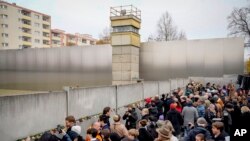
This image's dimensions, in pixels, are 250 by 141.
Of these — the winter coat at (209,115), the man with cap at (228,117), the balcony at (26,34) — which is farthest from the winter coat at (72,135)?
the balcony at (26,34)

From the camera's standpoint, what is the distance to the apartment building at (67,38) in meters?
99.6

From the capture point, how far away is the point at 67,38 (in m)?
112

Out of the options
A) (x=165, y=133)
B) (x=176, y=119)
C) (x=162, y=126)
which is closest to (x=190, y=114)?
(x=176, y=119)

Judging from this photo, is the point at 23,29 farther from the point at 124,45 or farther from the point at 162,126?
the point at 162,126

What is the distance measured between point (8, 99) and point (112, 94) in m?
5.71

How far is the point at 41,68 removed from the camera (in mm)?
30031

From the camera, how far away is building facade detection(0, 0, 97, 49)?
72.6 meters

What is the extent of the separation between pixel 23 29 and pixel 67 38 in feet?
109

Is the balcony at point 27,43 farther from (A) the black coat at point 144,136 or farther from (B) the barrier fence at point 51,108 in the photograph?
(A) the black coat at point 144,136

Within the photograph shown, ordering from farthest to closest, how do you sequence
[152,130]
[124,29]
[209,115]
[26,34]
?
[26,34] < [124,29] < [209,115] < [152,130]

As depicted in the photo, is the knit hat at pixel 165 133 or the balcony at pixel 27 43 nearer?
the knit hat at pixel 165 133

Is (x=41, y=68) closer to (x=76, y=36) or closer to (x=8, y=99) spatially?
(x=8, y=99)

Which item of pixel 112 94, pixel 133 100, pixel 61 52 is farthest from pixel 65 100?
pixel 61 52

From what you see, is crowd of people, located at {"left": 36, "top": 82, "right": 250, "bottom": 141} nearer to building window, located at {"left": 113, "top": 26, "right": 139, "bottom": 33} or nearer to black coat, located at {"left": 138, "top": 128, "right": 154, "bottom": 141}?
black coat, located at {"left": 138, "top": 128, "right": 154, "bottom": 141}
